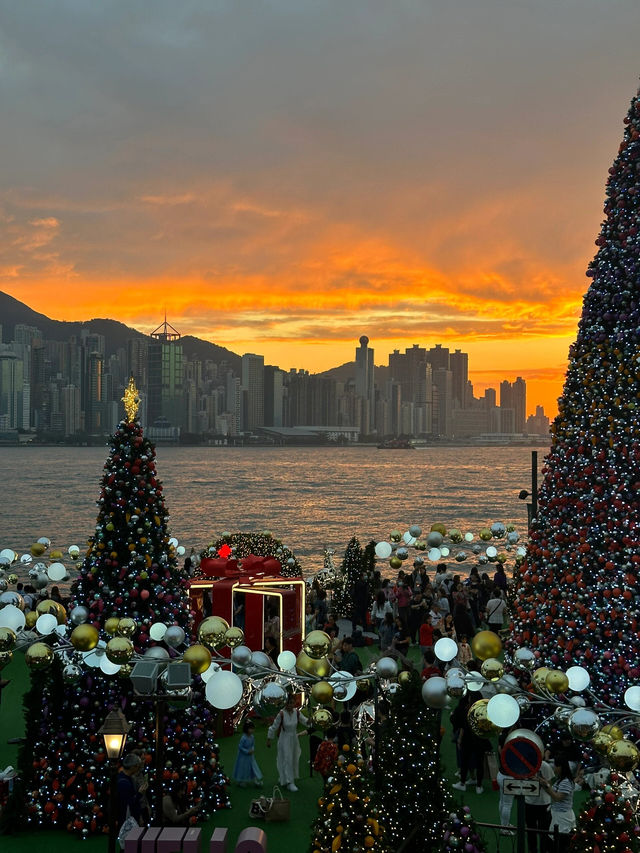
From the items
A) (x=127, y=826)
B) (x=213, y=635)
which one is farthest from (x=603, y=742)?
(x=127, y=826)

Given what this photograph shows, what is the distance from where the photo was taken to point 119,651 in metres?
8.00

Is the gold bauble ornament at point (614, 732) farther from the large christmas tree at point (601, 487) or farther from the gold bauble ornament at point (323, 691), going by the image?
the large christmas tree at point (601, 487)

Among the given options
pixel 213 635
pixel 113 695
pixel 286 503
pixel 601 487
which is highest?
pixel 601 487

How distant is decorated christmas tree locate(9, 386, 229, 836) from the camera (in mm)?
→ 10609

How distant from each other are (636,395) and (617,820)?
5.24 metres

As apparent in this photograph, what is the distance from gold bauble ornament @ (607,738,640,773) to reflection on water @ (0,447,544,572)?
35048 mm

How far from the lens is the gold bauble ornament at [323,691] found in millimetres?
7473

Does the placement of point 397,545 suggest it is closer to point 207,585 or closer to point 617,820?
point 207,585

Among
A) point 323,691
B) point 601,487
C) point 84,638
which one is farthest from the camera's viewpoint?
point 601,487

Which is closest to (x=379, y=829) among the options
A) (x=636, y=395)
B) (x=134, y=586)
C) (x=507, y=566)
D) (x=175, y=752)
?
(x=175, y=752)

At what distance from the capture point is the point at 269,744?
13.8m

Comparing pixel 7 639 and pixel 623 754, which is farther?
pixel 7 639

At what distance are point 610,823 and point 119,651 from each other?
14.9ft

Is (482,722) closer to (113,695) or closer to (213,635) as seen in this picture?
(213,635)
